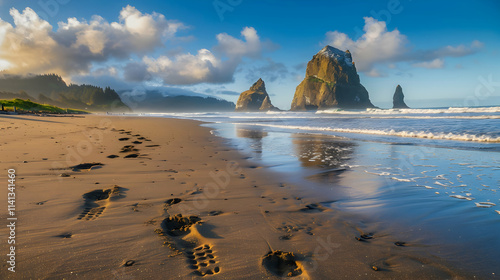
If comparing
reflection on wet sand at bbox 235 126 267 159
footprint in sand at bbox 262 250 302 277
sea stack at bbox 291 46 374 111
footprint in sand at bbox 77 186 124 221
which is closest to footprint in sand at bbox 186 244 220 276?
footprint in sand at bbox 262 250 302 277

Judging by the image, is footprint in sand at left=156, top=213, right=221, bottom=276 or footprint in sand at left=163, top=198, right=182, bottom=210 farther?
footprint in sand at left=163, top=198, right=182, bottom=210

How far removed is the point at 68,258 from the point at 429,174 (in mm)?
8532

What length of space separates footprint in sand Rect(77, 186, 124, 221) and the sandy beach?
0.6 inches

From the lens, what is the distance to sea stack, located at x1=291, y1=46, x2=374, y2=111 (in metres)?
157

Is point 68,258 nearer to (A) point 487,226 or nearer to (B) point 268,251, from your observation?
(B) point 268,251

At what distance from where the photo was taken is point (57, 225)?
129 inches

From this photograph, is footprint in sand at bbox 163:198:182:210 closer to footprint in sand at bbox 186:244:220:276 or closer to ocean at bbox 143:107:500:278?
footprint in sand at bbox 186:244:220:276

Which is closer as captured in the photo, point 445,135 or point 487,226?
point 487,226

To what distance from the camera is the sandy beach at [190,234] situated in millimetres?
2471

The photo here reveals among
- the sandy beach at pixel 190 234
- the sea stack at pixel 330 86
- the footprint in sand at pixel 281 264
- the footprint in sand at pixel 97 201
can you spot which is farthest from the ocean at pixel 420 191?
the sea stack at pixel 330 86

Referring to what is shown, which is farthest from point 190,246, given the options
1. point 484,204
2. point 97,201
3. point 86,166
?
point 86,166

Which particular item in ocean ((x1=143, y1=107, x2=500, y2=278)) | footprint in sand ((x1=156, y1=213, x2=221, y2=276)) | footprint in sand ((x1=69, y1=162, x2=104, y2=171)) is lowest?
ocean ((x1=143, y1=107, x2=500, y2=278))

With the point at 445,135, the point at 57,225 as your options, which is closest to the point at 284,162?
the point at 57,225

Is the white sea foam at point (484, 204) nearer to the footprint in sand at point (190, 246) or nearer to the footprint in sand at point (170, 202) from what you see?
the footprint in sand at point (190, 246)
